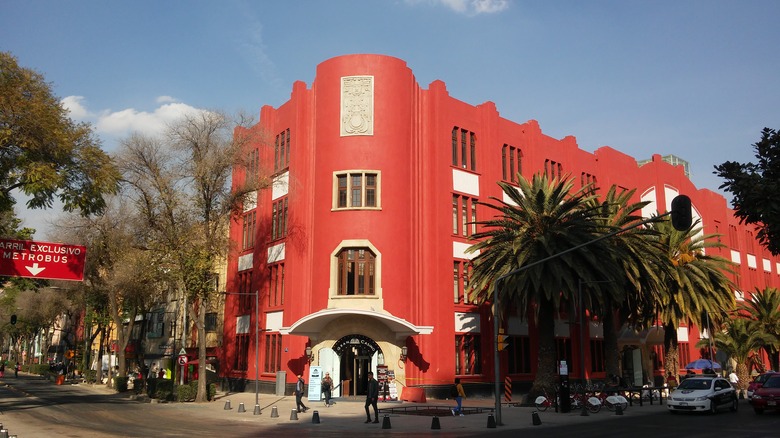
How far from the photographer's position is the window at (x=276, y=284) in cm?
4409

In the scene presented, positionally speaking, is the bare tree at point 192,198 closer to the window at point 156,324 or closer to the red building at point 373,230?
the red building at point 373,230

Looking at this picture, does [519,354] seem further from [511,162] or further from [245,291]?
[245,291]

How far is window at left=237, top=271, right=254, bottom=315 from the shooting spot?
48.5m

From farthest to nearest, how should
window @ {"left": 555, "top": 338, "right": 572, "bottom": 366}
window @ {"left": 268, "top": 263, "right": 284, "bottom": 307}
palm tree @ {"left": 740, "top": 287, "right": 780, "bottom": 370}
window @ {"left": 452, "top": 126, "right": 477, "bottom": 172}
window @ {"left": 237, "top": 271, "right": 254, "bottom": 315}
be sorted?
palm tree @ {"left": 740, "top": 287, "right": 780, "bottom": 370}, window @ {"left": 555, "top": 338, "right": 572, "bottom": 366}, window @ {"left": 237, "top": 271, "right": 254, "bottom": 315}, window @ {"left": 452, "top": 126, "right": 477, "bottom": 172}, window @ {"left": 268, "top": 263, "right": 284, "bottom": 307}

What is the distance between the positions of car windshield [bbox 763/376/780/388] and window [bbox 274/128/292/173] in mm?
30963

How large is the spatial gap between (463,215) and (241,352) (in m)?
19.8

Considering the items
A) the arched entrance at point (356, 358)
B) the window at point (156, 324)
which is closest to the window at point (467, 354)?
the arched entrance at point (356, 358)

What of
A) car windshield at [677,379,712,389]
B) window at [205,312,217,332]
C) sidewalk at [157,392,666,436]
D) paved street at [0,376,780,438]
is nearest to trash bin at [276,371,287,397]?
sidewalk at [157,392,666,436]

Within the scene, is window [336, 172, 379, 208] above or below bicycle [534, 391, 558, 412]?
above

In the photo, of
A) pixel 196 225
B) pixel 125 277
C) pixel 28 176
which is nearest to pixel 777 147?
pixel 28 176

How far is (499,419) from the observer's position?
25547mm

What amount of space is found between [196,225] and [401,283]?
41.5 feet

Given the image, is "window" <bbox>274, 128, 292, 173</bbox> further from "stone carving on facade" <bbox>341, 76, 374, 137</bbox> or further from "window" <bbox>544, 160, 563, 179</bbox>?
"window" <bbox>544, 160, 563, 179</bbox>

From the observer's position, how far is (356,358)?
3934 cm
